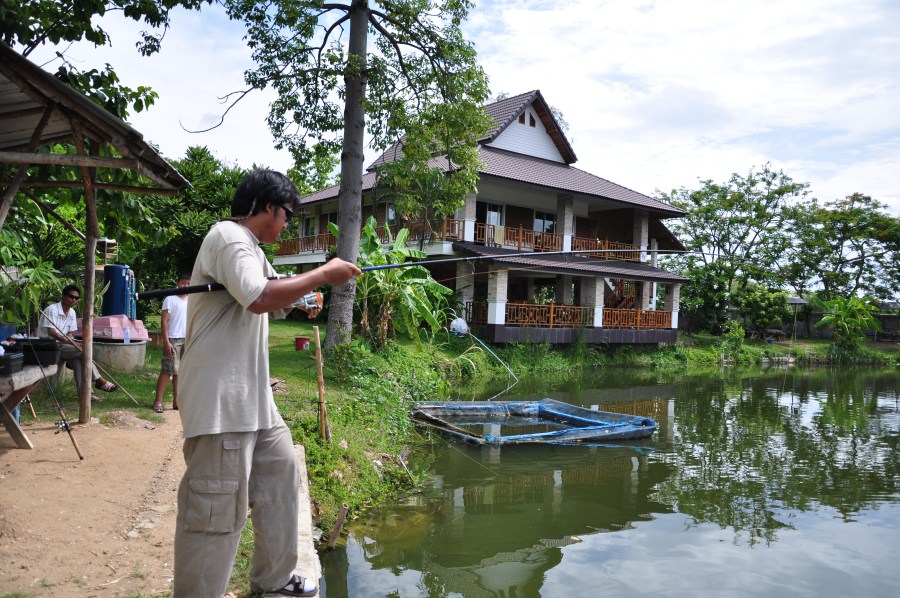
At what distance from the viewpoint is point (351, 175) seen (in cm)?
1273

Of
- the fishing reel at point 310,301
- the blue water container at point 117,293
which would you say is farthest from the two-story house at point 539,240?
the fishing reel at point 310,301

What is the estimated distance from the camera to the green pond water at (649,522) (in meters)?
5.67

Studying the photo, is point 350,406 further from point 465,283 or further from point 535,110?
point 535,110

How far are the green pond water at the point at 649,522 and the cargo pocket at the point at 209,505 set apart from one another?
2.59 metres

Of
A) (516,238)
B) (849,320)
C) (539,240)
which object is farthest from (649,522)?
(849,320)

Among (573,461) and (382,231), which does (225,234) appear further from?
(382,231)

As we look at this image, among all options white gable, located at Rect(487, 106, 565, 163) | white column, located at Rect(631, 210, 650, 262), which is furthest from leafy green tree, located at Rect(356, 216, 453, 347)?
white column, located at Rect(631, 210, 650, 262)

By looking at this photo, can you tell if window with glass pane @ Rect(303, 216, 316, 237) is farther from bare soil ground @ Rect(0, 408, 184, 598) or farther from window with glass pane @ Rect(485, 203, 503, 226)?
bare soil ground @ Rect(0, 408, 184, 598)

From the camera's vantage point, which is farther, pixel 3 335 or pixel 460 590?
pixel 3 335

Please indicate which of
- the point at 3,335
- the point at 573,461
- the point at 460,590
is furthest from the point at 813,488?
the point at 3,335

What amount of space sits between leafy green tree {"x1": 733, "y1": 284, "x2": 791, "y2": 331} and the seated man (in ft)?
96.6

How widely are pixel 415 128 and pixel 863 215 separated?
103ft

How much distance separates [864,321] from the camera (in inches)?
1232

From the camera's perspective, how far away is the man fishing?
2680 mm
